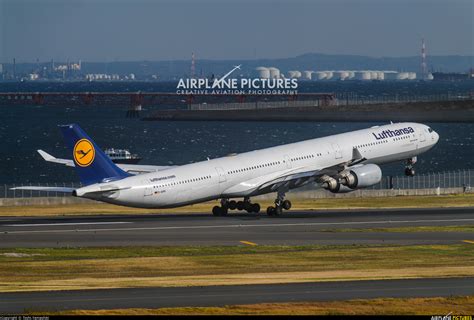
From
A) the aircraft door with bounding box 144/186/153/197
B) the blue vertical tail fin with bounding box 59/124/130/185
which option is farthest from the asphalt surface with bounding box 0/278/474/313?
the aircraft door with bounding box 144/186/153/197

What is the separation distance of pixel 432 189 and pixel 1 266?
195 ft

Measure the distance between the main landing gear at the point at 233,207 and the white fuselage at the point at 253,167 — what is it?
1730mm

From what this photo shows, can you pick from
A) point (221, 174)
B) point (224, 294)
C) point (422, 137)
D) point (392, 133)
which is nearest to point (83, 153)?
point (221, 174)

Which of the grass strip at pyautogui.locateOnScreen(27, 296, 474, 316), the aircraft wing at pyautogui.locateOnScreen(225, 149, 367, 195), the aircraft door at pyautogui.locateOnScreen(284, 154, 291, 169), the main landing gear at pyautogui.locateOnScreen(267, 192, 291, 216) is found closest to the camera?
the grass strip at pyautogui.locateOnScreen(27, 296, 474, 316)

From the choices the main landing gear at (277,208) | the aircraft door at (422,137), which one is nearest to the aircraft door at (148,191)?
the main landing gear at (277,208)

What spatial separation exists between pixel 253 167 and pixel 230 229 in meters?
9.60

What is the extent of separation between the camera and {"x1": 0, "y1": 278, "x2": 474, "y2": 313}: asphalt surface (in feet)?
137

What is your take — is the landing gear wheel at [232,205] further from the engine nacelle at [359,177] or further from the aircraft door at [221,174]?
the engine nacelle at [359,177]

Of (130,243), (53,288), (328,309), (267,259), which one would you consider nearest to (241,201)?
(130,243)

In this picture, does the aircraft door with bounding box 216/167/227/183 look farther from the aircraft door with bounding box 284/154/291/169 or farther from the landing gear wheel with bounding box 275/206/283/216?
the aircraft door with bounding box 284/154/291/169

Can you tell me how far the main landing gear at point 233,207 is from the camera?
81562mm

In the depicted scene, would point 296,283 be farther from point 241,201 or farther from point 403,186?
point 403,186

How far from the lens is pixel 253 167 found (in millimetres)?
80938

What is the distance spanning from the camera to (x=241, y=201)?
82688mm
